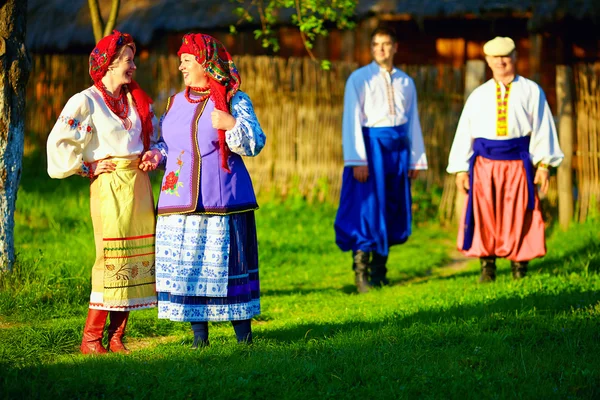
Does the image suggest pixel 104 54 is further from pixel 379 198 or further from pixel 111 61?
pixel 379 198

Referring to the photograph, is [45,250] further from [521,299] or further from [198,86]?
[521,299]

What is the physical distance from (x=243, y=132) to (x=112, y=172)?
0.80m

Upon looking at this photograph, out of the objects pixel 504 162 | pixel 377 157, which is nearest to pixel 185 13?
pixel 377 157

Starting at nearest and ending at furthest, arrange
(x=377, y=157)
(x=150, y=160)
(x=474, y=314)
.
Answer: (x=150, y=160) < (x=474, y=314) < (x=377, y=157)

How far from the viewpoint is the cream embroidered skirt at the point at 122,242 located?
5.36m

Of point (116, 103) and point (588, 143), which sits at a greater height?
point (116, 103)

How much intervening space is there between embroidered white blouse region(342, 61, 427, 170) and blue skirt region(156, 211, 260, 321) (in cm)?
258

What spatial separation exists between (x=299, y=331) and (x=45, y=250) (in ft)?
10.4

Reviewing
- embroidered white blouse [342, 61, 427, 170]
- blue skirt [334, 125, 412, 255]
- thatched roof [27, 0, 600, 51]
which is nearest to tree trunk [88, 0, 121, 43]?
embroidered white blouse [342, 61, 427, 170]

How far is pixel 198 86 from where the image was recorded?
5457 millimetres

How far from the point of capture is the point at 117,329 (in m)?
5.61

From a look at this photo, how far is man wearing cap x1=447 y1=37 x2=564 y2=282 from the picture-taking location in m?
7.62

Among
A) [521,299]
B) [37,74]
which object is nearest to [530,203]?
[521,299]

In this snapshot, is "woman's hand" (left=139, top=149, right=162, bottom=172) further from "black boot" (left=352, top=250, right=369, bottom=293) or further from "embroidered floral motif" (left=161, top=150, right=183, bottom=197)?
"black boot" (left=352, top=250, right=369, bottom=293)
